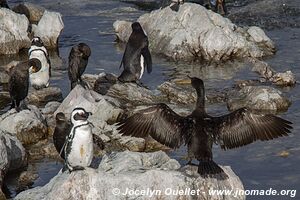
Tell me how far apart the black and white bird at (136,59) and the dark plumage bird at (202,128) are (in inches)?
260

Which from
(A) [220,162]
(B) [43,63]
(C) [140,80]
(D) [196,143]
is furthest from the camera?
(C) [140,80]

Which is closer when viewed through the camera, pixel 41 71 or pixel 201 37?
pixel 41 71

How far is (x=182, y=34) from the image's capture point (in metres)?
20.4

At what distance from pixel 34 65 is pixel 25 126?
205 cm

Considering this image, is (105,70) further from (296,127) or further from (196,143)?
(196,143)

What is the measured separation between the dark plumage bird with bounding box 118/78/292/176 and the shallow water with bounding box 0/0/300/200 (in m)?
1.25

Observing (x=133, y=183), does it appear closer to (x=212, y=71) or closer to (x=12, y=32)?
(x=212, y=71)

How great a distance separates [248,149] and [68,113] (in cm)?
326

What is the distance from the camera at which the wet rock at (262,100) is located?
15.3 metres

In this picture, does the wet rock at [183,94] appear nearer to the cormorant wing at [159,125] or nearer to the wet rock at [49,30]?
the wet rock at [49,30]

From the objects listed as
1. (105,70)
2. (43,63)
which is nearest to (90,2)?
(105,70)

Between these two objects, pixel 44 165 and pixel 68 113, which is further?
pixel 68 113

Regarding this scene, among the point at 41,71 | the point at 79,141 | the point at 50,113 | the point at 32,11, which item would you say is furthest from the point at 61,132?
the point at 32,11

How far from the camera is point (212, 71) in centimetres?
1881
